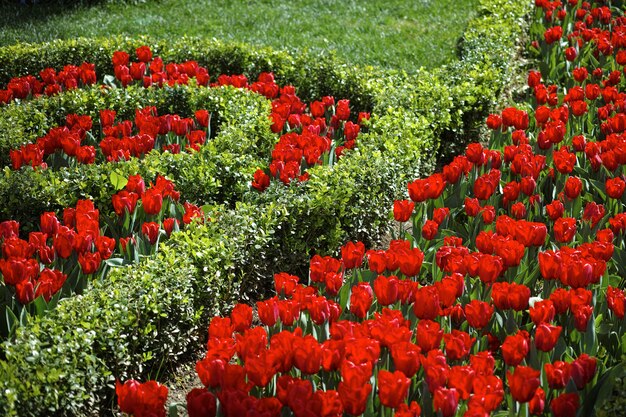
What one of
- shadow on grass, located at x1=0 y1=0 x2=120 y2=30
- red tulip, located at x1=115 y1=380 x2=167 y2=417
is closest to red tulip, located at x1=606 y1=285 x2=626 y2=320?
red tulip, located at x1=115 y1=380 x2=167 y2=417

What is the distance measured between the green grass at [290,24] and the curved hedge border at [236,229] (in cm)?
125

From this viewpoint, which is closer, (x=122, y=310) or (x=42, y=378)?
(x=42, y=378)

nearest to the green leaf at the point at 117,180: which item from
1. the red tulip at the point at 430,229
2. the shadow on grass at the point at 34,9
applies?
the red tulip at the point at 430,229

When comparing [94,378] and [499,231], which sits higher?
[499,231]

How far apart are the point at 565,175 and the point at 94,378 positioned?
3549mm

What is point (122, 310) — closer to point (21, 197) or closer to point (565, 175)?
point (21, 197)

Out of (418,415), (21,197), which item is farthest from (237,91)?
(418,415)

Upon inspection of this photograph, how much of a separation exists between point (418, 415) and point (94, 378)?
165 cm

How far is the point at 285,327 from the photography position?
4.48 m

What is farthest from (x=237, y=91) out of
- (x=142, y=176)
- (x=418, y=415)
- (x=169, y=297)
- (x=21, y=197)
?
(x=418, y=415)

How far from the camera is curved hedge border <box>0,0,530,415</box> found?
420 centimetres

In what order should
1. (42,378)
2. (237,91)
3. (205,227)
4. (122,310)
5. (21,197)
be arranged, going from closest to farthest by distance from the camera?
(42,378)
(122,310)
(205,227)
(21,197)
(237,91)

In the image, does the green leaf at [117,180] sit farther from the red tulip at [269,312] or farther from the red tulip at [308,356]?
the red tulip at [308,356]

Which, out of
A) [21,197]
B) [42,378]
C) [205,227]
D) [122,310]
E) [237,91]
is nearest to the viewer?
[42,378]
